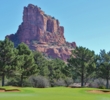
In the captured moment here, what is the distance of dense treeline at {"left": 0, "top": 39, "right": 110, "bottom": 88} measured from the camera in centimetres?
4588

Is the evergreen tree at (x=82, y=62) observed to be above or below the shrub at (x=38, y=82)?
above

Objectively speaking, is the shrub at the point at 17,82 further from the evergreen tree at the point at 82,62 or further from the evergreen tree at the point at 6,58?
the evergreen tree at the point at 82,62

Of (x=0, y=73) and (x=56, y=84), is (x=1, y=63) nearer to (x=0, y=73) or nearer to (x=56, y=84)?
(x=0, y=73)

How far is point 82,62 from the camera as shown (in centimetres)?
5194

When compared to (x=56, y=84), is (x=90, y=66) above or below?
above

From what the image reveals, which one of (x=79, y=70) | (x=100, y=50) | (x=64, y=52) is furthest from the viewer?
(x=64, y=52)

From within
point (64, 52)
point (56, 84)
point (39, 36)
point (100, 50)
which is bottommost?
point (56, 84)

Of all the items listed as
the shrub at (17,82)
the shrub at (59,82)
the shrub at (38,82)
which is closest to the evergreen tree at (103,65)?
the shrub at (59,82)

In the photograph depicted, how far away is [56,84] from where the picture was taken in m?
56.7

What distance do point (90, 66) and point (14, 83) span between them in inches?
679

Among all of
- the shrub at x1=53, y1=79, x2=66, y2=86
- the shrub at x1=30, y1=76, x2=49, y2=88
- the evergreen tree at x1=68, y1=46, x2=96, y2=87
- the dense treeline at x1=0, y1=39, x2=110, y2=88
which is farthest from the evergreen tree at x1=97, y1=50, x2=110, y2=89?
the shrub at x1=30, y1=76, x2=49, y2=88

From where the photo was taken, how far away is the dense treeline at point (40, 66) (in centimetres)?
4588

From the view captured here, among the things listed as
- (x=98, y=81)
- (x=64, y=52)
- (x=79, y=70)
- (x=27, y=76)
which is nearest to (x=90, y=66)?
(x=79, y=70)

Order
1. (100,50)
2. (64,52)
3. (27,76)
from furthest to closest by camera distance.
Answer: (64,52) → (100,50) → (27,76)
